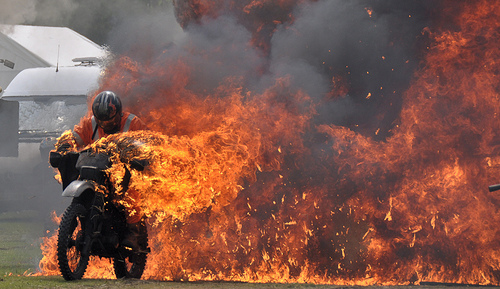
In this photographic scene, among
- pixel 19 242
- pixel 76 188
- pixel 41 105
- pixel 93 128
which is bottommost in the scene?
pixel 41 105

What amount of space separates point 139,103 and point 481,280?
17.0 feet

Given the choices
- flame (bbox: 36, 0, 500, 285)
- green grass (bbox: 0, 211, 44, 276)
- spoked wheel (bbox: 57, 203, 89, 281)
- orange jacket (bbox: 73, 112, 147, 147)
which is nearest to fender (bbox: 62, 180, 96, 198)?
spoked wheel (bbox: 57, 203, 89, 281)

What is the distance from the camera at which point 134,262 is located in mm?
9344

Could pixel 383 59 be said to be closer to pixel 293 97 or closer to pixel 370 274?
pixel 293 97

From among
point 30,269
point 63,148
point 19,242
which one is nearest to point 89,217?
point 63,148

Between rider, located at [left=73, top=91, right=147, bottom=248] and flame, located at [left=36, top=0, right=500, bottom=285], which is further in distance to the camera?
flame, located at [left=36, top=0, right=500, bottom=285]

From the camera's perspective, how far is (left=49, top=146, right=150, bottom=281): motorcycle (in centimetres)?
843

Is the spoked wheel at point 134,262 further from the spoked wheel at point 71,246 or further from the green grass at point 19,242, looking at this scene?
the green grass at point 19,242

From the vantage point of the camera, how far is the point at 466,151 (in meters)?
10.8

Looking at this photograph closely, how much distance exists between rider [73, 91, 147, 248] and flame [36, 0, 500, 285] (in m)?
1.04

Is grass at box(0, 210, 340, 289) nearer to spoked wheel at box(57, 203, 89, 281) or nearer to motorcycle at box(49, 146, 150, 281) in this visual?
spoked wheel at box(57, 203, 89, 281)

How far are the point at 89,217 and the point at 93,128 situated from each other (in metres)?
1.21

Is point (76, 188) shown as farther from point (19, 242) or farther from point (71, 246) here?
point (19, 242)

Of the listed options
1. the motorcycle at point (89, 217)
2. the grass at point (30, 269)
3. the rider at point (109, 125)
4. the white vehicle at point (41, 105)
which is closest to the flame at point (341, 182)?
the grass at point (30, 269)
